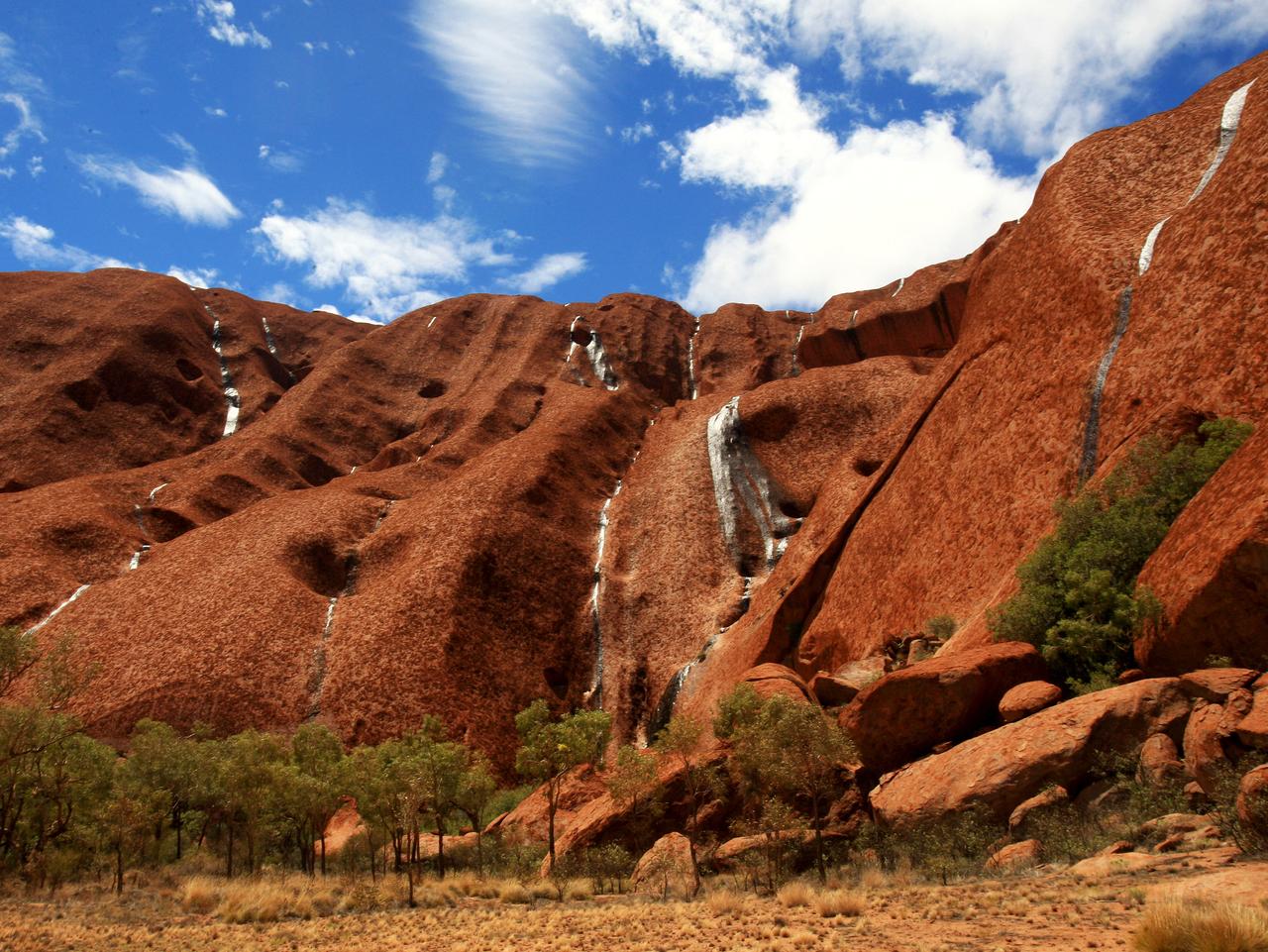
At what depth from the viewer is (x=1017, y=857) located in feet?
46.3

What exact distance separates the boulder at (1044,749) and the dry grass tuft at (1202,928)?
689 cm

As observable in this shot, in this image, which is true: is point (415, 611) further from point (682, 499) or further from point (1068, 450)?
point (1068, 450)

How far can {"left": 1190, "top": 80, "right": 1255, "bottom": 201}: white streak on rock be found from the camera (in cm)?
3212

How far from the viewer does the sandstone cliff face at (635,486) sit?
26.7 meters

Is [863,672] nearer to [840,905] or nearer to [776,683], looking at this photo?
[776,683]

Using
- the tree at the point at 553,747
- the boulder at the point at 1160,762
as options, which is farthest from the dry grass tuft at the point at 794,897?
the tree at the point at 553,747

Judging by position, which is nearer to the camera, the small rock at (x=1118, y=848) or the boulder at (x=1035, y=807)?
the small rock at (x=1118, y=848)

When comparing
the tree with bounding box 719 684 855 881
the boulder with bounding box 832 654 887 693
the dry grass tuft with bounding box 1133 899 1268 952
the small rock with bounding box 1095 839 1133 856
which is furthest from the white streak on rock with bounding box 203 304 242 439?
the dry grass tuft with bounding box 1133 899 1268 952

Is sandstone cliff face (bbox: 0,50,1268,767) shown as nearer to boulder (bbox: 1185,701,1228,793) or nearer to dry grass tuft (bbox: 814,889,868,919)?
boulder (bbox: 1185,701,1228,793)

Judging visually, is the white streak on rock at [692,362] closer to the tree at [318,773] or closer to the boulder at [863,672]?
the tree at [318,773]

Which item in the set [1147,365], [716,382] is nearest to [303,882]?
[1147,365]

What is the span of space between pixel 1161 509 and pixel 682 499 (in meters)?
35.4

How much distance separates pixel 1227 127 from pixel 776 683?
1098 inches

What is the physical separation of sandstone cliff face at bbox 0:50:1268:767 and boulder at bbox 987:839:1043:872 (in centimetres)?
506
